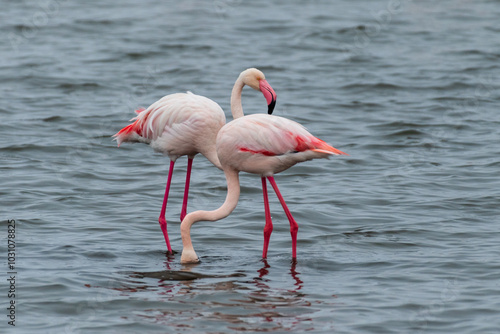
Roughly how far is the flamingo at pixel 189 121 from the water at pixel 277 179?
922 mm

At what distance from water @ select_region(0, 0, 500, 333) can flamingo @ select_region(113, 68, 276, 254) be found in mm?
922

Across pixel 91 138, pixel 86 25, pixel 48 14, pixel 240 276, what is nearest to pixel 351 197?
pixel 240 276

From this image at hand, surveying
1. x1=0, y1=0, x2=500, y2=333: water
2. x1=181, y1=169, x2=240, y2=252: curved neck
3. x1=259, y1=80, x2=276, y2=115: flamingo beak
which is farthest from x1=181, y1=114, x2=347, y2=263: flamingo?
x1=0, y1=0, x2=500, y2=333: water

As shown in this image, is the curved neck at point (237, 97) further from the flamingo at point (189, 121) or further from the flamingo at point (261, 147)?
the flamingo at point (261, 147)

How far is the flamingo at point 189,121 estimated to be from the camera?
7605mm

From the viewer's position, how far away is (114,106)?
46.2 feet

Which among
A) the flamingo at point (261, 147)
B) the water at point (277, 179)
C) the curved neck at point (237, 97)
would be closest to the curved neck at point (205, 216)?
the flamingo at point (261, 147)

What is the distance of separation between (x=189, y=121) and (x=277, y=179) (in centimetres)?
306

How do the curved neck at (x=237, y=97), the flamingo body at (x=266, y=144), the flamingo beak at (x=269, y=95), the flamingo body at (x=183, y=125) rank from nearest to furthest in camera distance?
the flamingo body at (x=266, y=144)
the flamingo beak at (x=269, y=95)
the curved neck at (x=237, y=97)
the flamingo body at (x=183, y=125)

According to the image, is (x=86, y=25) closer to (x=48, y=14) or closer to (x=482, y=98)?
(x=48, y=14)

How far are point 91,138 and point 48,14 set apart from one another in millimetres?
10398

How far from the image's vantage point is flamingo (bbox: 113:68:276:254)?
25.0ft

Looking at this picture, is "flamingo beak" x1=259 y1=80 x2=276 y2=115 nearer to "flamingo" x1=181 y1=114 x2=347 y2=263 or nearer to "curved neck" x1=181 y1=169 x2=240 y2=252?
"flamingo" x1=181 y1=114 x2=347 y2=263

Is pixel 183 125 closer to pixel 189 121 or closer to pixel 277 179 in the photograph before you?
pixel 189 121
